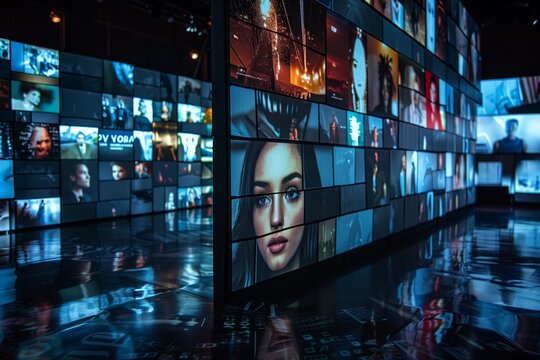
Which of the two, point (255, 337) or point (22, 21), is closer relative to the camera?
point (255, 337)

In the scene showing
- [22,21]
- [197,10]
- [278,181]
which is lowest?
[278,181]

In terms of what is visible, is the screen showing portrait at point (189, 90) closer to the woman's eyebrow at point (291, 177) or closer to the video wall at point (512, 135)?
the woman's eyebrow at point (291, 177)

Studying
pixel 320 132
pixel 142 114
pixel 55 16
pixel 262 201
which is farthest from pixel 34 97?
pixel 262 201

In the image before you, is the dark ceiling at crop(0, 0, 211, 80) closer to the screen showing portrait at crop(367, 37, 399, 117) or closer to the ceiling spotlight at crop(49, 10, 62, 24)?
the ceiling spotlight at crop(49, 10, 62, 24)

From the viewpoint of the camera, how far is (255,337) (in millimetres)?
3418

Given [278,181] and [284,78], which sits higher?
[284,78]

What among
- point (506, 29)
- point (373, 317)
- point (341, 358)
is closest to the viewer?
point (341, 358)

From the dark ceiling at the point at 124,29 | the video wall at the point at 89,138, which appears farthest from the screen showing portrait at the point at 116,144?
the dark ceiling at the point at 124,29

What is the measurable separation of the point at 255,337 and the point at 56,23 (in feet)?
31.7

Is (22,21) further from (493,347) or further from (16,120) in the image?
(493,347)

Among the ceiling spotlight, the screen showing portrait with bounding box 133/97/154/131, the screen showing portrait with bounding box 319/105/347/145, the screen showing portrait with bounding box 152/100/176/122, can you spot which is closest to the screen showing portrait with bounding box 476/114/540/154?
the screen showing portrait with bounding box 152/100/176/122

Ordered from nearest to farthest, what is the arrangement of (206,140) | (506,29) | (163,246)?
(163,246), (206,140), (506,29)

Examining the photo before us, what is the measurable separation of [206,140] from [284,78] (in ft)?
31.8

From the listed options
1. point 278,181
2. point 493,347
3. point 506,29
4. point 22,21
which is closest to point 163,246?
point 278,181
